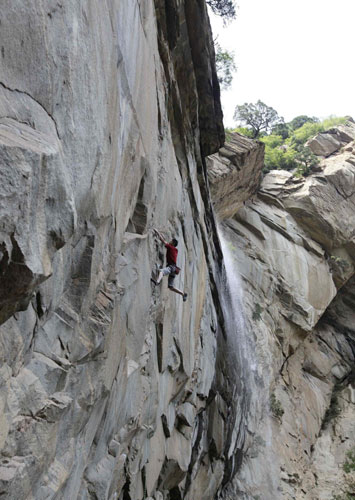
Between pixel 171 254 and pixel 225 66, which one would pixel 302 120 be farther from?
pixel 171 254

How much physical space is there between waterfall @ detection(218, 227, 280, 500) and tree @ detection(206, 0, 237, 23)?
1070cm

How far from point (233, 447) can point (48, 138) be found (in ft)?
48.1

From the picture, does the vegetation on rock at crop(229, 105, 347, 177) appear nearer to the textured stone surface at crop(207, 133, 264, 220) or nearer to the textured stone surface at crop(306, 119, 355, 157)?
the textured stone surface at crop(306, 119, 355, 157)

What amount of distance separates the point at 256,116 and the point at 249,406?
24.7m

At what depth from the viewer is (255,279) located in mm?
19953

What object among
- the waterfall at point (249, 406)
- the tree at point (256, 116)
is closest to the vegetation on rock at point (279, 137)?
the tree at point (256, 116)

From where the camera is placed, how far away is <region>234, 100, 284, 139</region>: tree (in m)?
33.0

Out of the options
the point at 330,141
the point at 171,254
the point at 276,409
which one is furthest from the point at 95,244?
the point at 330,141

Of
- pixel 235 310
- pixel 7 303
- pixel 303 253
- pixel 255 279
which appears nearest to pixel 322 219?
pixel 303 253

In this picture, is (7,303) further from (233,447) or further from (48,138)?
(233,447)

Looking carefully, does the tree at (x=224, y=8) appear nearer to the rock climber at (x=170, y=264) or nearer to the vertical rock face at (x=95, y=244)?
the vertical rock face at (x=95, y=244)

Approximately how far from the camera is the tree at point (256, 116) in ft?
108

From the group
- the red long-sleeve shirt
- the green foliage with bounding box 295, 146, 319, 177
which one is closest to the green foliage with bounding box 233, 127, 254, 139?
the green foliage with bounding box 295, 146, 319, 177

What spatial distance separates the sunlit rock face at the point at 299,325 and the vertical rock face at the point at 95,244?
25.2 feet
